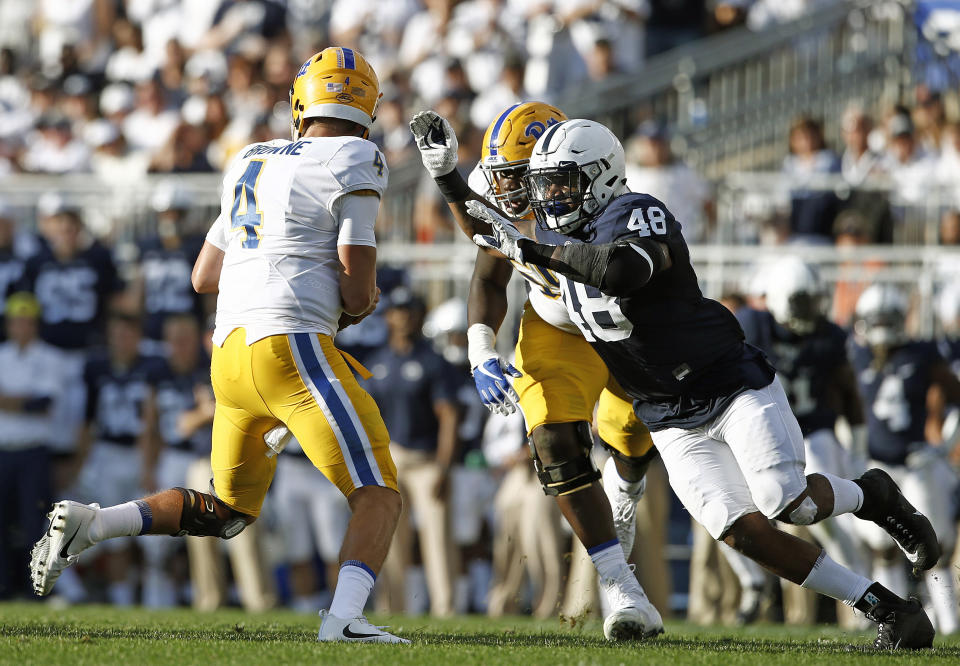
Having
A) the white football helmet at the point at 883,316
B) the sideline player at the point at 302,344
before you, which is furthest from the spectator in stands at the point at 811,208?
the sideline player at the point at 302,344

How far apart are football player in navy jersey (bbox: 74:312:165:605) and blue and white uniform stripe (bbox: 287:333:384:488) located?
5.42 m

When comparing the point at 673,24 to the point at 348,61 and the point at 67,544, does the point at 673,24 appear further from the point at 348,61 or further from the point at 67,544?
the point at 67,544

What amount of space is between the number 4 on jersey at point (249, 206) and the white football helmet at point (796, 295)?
3830 millimetres

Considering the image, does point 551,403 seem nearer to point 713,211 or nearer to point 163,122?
point 713,211

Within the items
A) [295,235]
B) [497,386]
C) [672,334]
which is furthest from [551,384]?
[295,235]

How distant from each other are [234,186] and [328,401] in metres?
0.95

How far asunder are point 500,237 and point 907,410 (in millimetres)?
4847

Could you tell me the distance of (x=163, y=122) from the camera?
45.3 ft

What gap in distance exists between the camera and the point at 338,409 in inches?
204

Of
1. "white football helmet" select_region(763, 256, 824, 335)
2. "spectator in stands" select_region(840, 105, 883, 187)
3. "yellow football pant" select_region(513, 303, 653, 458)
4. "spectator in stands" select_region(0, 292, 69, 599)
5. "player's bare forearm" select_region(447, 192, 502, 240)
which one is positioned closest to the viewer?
"yellow football pant" select_region(513, 303, 653, 458)

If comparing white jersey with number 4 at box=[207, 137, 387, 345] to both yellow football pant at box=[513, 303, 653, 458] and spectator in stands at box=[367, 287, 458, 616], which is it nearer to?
yellow football pant at box=[513, 303, 653, 458]

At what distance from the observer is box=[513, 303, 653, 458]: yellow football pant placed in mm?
5973

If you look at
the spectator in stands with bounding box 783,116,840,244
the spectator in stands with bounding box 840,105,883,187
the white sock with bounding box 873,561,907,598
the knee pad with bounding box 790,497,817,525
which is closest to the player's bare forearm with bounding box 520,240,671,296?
the knee pad with bounding box 790,497,817,525

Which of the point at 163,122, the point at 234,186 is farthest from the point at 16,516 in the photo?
the point at 234,186
